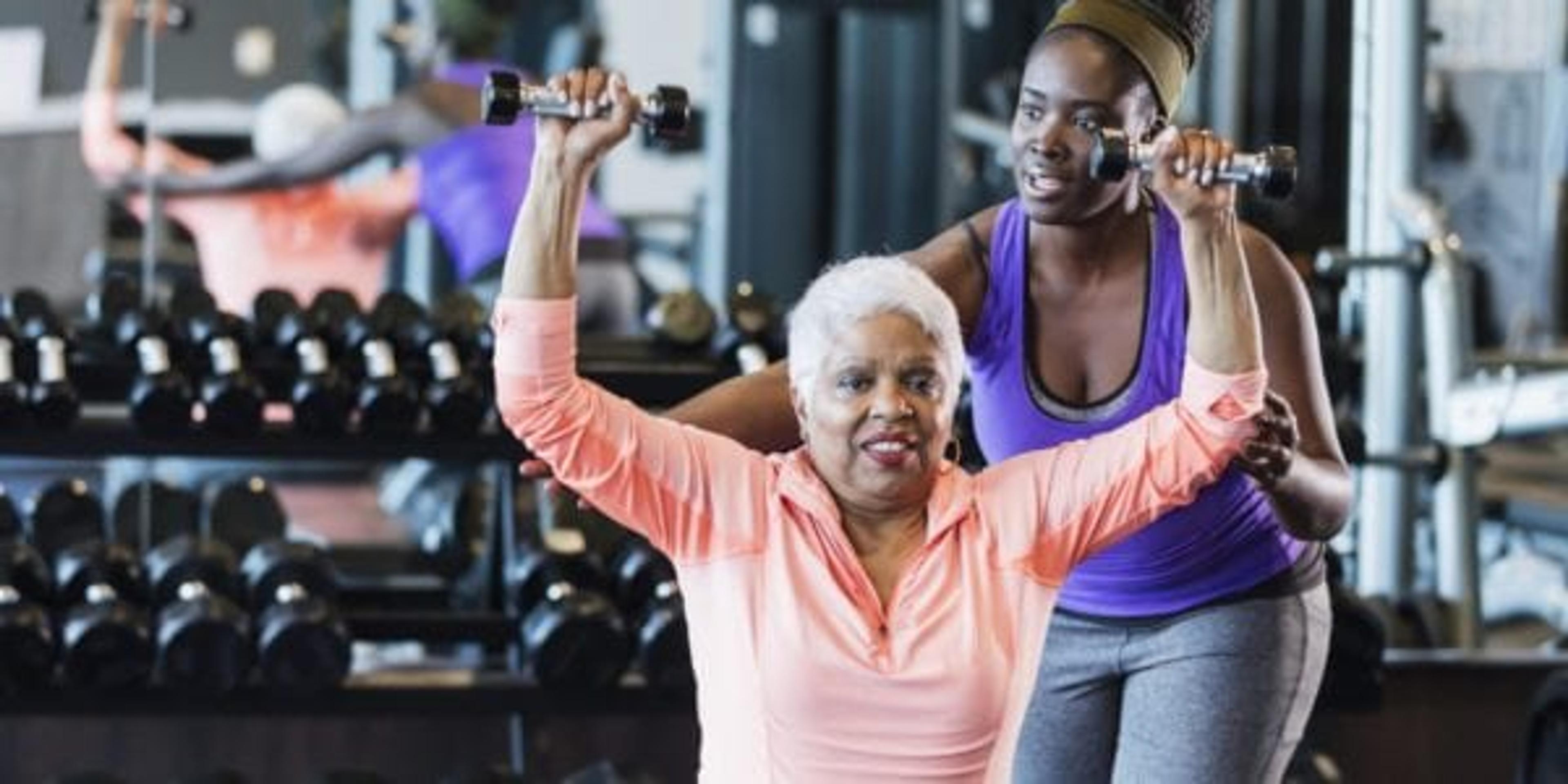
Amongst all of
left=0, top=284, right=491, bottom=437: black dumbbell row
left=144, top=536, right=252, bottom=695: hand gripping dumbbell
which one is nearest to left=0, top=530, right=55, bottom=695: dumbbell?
left=144, top=536, right=252, bottom=695: hand gripping dumbbell

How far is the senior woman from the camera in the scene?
2.14 metres

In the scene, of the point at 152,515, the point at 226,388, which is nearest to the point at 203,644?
the point at 226,388

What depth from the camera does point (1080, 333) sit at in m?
2.54

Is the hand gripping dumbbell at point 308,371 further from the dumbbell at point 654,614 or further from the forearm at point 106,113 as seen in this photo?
the forearm at point 106,113

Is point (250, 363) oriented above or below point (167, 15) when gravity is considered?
below

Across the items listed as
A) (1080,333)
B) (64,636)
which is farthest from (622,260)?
(1080,333)

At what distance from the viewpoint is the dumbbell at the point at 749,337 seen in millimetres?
4133

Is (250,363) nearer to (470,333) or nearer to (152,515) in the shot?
(470,333)

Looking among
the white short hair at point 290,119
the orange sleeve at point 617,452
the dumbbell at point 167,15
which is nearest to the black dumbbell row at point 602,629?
the orange sleeve at point 617,452

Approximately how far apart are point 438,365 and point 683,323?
1.22 feet

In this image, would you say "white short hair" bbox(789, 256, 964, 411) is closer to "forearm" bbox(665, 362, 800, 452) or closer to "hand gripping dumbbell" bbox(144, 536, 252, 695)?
"forearm" bbox(665, 362, 800, 452)

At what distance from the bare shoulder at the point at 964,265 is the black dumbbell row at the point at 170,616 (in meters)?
1.53

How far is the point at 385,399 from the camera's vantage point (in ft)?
13.0

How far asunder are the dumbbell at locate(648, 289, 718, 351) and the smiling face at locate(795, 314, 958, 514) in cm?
197
